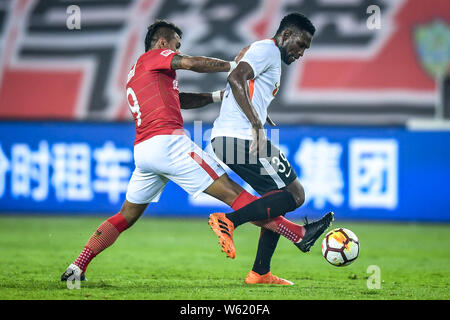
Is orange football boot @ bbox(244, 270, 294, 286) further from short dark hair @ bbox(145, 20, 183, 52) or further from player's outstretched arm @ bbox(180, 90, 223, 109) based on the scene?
short dark hair @ bbox(145, 20, 183, 52)

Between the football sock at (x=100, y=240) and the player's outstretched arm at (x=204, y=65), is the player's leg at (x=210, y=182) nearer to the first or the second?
the player's outstretched arm at (x=204, y=65)

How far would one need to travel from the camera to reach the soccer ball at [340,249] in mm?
5730

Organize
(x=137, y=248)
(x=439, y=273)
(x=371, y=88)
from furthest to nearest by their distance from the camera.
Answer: (x=371, y=88) → (x=137, y=248) → (x=439, y=273)

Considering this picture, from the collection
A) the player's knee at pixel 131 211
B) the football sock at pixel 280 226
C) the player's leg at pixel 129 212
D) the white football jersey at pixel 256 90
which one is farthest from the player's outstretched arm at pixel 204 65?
the player's knee at pixel 131 211

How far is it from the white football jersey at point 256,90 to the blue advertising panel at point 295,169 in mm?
5034

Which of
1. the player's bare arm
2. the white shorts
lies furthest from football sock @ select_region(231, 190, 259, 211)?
the player's bare arm

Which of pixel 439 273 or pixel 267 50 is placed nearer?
pixel 267 50

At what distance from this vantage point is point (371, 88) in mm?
15461

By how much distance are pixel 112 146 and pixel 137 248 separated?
3222 millimetres

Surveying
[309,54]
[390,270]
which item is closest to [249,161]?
[390,270]

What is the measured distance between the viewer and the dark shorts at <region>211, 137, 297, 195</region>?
17.8 ft

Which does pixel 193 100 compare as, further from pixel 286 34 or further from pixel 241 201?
pixel 241 201

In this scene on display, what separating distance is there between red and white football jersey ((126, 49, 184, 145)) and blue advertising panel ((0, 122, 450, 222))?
16.3 ft
